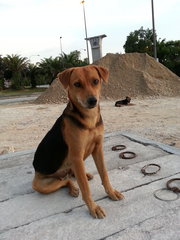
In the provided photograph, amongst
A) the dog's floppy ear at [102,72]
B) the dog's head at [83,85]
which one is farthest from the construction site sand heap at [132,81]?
the dog's head at [83,85]

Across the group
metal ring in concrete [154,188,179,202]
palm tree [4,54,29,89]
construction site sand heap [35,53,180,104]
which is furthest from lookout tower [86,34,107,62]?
metal ring in concrete [154,188,179,202]

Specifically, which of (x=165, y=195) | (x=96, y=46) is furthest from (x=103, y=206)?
(x=96, y=46)

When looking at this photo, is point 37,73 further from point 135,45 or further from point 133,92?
point 133,92

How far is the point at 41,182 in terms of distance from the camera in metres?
3.41

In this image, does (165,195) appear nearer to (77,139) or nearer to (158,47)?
(77,139)

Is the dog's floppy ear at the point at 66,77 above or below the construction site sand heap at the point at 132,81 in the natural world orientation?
above

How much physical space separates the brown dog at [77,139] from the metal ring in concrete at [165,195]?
445 mm

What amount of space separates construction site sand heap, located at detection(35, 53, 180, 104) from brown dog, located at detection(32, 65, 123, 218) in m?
16.5

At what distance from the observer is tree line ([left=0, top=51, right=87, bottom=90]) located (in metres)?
43.1

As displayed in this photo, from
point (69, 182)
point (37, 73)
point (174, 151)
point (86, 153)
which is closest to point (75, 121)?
point (86, 153)

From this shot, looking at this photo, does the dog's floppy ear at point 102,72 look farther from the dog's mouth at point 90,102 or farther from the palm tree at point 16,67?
the palm tree at point 16,67

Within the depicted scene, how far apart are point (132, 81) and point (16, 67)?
89.6 feet

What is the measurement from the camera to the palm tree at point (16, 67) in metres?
42.6

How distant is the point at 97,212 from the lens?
2869 millimetres
